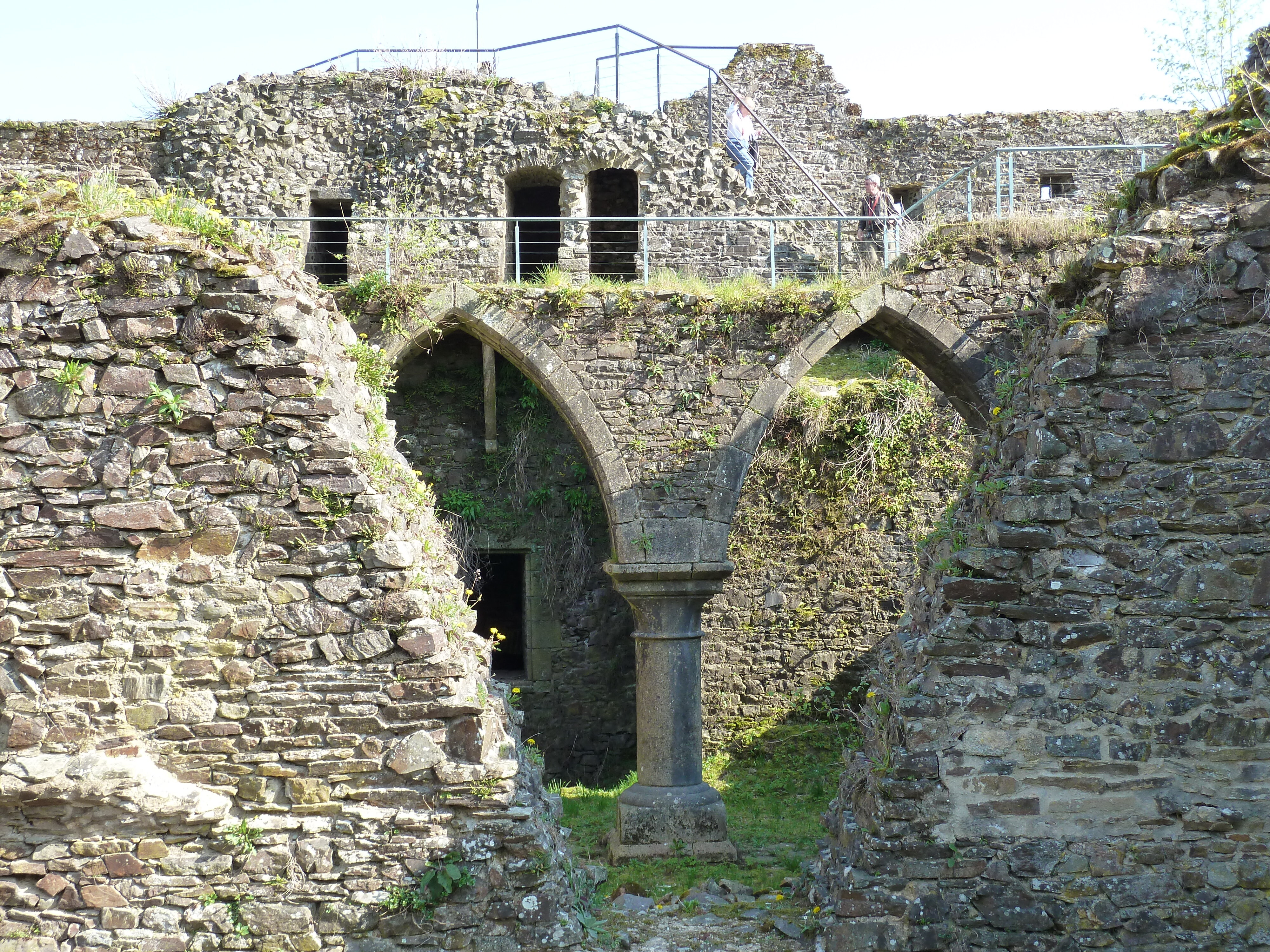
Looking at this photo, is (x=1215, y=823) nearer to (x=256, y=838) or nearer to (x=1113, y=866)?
(x=1113, y=866)

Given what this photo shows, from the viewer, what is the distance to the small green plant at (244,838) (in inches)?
173

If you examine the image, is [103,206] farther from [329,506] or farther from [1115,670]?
[1115,670]

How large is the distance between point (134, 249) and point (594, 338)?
404cm

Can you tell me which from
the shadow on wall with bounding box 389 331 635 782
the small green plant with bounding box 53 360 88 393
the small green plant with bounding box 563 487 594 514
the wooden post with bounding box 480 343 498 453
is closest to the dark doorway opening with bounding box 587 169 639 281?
the wooden post with bounding box 480 343 498 453

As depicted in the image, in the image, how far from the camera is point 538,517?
10812 mm

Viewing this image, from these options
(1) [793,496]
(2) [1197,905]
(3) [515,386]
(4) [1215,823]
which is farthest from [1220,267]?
(3) [515,386]

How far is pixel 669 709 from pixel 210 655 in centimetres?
434

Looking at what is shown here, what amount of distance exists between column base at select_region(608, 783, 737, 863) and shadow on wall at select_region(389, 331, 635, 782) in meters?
2.65

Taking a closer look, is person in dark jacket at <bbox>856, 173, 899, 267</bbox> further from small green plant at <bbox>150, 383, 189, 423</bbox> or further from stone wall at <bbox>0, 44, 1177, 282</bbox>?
small green plant at <bbox>150, 383, 189, 423</bbox>

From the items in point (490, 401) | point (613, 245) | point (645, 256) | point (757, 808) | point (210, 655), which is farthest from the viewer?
point (613, 245)

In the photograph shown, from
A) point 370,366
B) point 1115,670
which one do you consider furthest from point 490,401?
point 1115,670

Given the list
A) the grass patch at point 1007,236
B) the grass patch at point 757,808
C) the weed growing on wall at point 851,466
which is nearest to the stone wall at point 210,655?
the grass patch at point 757,808

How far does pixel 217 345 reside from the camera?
4629 millimetres

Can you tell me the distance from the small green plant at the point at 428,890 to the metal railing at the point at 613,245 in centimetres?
583
